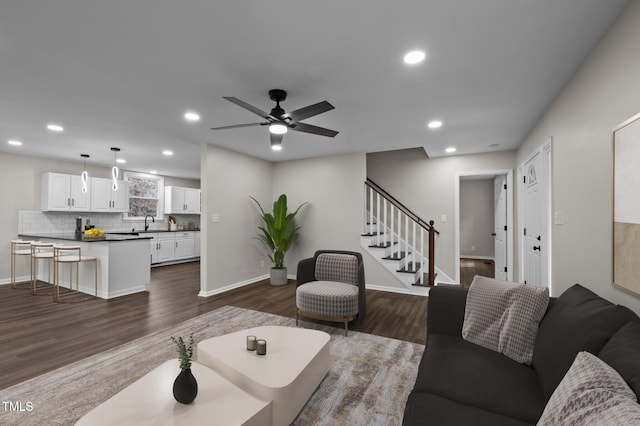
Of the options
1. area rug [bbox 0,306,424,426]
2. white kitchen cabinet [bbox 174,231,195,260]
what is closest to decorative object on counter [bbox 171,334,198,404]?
area rug [bbox 0,306,424,426]

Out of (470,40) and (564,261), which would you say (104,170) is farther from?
(564,261)

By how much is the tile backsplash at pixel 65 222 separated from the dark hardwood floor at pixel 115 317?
3.99 feet

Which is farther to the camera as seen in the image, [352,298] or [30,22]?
[352,298]

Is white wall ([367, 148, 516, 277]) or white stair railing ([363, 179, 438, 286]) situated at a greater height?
white wall ([367, 148, 516, 277])

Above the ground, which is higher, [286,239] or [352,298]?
[286,239]

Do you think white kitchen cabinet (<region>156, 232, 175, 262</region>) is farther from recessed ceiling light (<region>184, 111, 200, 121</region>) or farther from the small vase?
the small vase

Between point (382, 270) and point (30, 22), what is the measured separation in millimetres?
4885

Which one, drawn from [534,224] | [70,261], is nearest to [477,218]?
[534,224]

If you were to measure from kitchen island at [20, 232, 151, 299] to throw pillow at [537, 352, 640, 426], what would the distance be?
17.4 feet

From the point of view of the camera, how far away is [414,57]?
6.88ft

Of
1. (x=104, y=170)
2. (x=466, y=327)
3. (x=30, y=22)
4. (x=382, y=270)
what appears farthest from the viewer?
(x=104, y=170)

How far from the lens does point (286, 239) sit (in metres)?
5.39

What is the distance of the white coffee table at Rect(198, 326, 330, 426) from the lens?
1.59m

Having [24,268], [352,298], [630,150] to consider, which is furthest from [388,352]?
[24,268]
